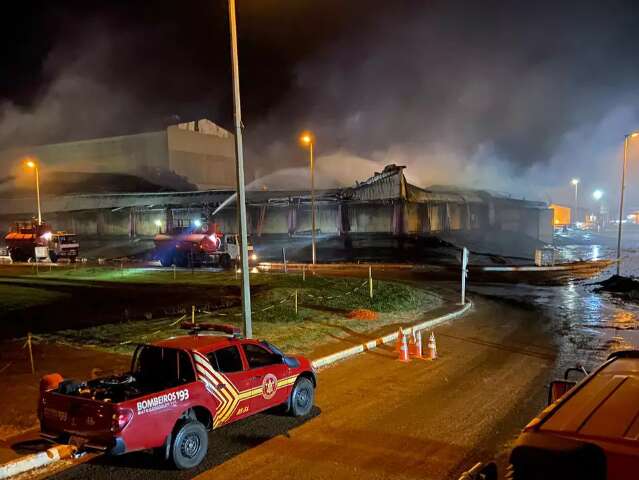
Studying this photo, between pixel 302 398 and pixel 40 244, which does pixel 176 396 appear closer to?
pixel 302 398

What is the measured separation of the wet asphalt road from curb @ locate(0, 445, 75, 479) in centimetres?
36

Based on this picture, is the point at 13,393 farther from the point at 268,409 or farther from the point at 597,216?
the point at 597,216

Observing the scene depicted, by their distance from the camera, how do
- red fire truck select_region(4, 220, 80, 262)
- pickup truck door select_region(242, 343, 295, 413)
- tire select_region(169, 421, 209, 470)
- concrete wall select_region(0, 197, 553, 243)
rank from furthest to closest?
concrete wall select_region(0, 197, 553, 243) < red fire truck select_region(4, 220, 80, 262) < pickup truck door select_region(242, 343, 295, 413) < tire select_region(169, 421, 209, 470)

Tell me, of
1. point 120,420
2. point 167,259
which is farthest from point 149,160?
point 120,420

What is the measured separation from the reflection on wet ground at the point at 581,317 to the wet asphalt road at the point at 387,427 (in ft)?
4.51

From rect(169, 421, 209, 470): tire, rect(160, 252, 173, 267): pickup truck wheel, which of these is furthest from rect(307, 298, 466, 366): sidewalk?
rect(160, 252, 173, 267): pickup truck wheel

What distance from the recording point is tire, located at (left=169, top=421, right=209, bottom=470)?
19.3 feet

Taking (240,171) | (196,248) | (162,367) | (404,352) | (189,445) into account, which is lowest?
(404,352)

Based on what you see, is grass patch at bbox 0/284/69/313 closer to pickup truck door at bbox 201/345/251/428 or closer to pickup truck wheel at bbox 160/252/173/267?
pickup truck wheel at bbox 160/252/173/267

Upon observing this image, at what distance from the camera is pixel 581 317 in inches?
682

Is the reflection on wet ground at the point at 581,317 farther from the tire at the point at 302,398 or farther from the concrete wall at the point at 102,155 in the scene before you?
the concrete wall at the point at 102,155

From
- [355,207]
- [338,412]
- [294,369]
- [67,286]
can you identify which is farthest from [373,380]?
[355,207]

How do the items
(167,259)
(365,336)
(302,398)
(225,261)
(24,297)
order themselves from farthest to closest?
(167,259)
(225,261)
(24,297)
(365,336)
(302,398)

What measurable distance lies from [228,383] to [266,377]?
740 millimetres
